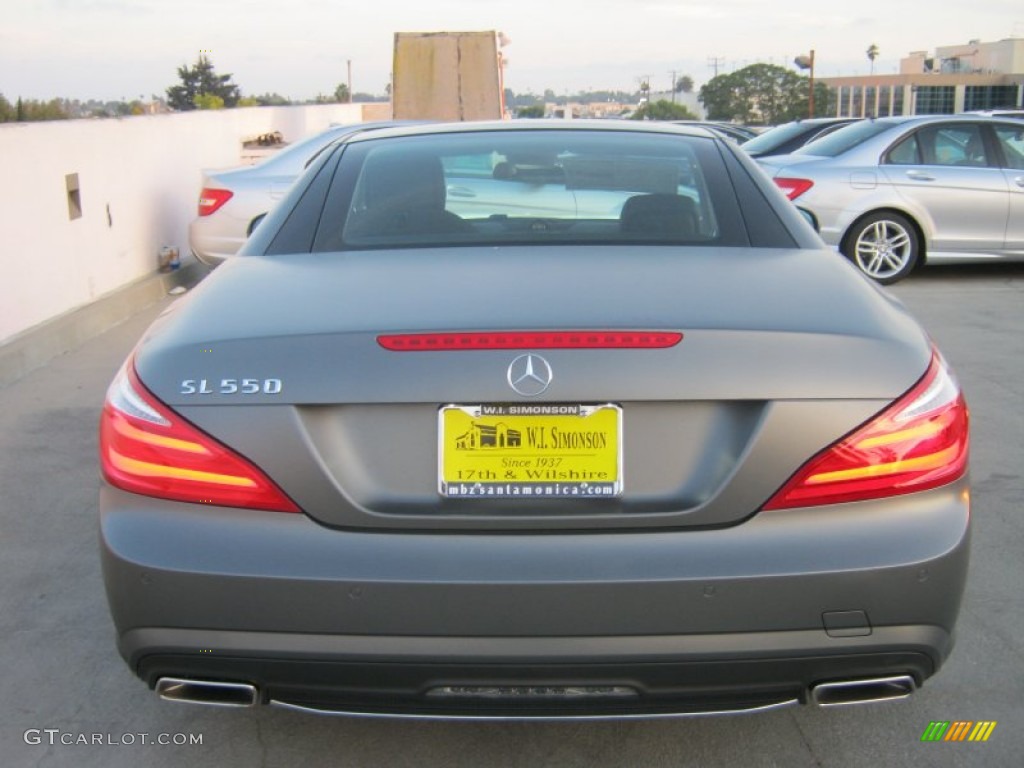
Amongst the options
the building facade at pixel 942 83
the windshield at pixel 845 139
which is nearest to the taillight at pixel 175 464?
the windshield at pixel 845 139

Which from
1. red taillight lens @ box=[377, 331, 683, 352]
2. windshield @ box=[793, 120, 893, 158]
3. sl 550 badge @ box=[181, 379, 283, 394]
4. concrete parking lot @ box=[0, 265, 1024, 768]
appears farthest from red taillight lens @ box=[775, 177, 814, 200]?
sl 550 badge @ box=[181, 379, 283, 394]

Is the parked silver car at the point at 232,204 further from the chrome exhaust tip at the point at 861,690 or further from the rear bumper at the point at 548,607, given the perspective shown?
the chrome exhaust tip at the point at 861,690

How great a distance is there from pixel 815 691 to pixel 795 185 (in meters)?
9.08

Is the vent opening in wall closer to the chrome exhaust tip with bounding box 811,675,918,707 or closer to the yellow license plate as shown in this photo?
the yellow license plate

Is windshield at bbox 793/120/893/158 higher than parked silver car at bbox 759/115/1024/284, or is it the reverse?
windshield at bbox 793/120/893/158

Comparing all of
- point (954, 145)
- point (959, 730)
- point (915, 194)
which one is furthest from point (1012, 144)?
point (959, 730)

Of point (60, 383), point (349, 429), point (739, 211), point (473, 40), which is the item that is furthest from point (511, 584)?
point (473, 40)

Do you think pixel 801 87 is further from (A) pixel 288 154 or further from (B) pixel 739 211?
(B) pixel 739 211

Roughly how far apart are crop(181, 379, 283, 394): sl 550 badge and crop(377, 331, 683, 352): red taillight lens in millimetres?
256

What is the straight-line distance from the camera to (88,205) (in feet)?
30.6

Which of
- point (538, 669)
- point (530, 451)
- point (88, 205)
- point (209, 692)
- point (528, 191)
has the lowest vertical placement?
point (209, 692)

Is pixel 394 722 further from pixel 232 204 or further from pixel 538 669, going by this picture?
pixel 232 204

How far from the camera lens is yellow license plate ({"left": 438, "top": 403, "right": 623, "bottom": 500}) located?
95.7 inches

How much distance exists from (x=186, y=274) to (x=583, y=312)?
971 centimetres
